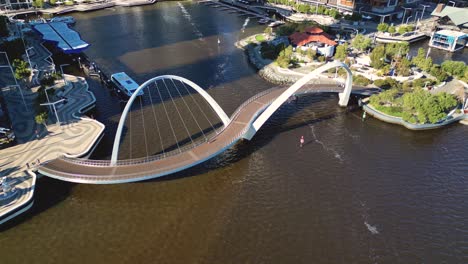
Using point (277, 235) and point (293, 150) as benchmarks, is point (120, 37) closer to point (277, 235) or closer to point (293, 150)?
point (293, 150)

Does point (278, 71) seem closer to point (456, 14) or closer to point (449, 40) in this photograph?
point (449, 40)

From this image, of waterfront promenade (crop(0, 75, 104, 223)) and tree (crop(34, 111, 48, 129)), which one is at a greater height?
tree (crop(34, 111, 48, 129))

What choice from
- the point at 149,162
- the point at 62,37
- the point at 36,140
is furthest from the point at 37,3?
the point at 149,162

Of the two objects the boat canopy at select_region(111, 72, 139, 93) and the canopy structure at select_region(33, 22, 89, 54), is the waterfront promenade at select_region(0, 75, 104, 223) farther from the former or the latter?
the canopy structure at select_region(33, 22, 89, 54)

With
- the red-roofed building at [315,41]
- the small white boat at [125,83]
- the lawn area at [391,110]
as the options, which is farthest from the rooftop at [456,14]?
the small white boat at [125,83]

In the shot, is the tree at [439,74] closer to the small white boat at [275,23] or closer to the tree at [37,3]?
the small white boat at [275,23]

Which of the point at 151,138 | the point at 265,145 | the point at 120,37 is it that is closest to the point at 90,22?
the point at 120,37

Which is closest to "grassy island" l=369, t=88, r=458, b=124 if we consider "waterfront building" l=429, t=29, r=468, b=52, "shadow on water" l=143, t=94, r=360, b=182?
"shadow on water" l=143, t=94, r=360, b=182

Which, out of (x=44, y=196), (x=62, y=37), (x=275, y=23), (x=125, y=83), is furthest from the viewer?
(x=275, y=23)
